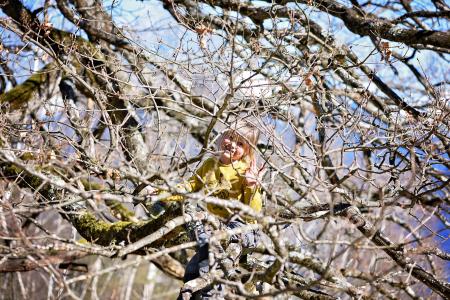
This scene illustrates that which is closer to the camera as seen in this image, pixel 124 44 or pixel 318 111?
pixel 318 111

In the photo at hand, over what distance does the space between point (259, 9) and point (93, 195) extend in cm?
404

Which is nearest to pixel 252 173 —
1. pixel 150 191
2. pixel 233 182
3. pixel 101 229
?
pixel 233 182

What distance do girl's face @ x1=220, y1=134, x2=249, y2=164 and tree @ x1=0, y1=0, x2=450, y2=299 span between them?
18cm

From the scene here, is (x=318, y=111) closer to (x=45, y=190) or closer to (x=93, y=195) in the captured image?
(x=45, y=190)

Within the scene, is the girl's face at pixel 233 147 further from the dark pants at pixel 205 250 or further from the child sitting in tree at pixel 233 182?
the dark pants at pixel 205 250

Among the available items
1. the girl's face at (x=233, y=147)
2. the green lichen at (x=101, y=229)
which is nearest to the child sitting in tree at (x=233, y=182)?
the girl's face at (x=233, y=147)

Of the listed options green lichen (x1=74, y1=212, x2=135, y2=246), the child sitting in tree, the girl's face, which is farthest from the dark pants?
green lichen (x1=74, y1=212, x2=135, y2=246)

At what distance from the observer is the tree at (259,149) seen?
2.88 m

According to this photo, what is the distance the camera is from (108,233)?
4641mm

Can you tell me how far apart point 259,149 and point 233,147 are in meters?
0.56

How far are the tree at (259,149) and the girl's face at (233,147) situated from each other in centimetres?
18

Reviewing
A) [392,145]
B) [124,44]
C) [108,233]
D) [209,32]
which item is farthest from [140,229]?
[124,44]

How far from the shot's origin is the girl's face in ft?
13.4

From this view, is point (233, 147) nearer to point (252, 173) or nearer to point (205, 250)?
point (252, 173)
